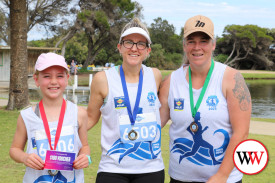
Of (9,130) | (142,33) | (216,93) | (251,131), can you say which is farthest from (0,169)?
(251,131)

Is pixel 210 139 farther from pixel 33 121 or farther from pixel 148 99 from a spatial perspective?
pixel 33 121

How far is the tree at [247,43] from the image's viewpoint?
62.0 m

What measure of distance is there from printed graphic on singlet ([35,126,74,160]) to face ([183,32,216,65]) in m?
1.09

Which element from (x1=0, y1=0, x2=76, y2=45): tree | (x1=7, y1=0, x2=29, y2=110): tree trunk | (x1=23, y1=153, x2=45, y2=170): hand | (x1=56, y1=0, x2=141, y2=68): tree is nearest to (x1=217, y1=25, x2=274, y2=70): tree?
(x1=56, y1=0, x2=141, y2=68): tree

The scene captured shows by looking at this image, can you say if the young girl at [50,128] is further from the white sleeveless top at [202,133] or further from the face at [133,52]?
the white sleeveless top at [202,133]

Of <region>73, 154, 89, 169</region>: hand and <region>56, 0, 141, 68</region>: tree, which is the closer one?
<region>73, 154, 89, 169</region>: hand

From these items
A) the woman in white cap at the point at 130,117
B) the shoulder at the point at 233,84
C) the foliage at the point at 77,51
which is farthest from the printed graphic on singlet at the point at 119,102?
the foliage at the point at 77,51

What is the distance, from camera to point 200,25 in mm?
2605

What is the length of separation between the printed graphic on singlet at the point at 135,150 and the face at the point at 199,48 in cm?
73

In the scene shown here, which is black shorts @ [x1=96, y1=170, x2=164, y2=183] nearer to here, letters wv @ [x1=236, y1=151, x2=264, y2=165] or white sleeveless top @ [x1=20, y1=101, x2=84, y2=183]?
white sleeveless top @ [x1=20, y1=101, x2=84, y2=183]

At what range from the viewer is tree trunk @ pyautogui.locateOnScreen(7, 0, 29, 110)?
10719 mm

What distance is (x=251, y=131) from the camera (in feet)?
32.5

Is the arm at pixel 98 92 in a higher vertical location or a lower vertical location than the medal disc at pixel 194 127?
higher

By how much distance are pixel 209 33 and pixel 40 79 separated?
1.31m
